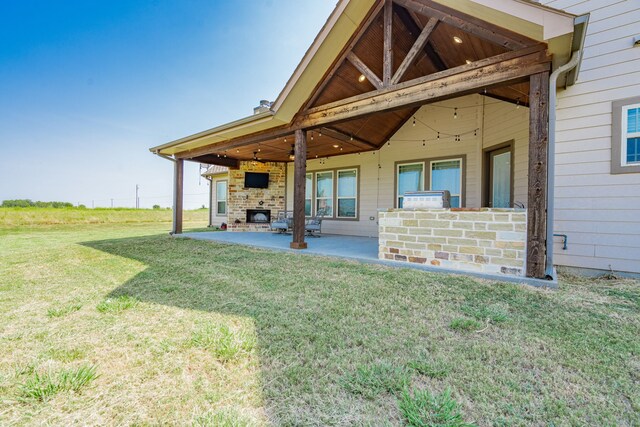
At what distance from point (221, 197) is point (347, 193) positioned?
675 centimetres

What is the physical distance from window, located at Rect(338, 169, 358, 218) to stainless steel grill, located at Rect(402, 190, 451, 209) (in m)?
4.46

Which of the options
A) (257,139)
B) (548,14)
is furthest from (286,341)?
(257,139)

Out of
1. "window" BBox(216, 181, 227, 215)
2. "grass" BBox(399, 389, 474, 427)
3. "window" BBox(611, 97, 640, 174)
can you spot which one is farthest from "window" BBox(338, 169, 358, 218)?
"grass" BBox(399, 389, 474, 427)

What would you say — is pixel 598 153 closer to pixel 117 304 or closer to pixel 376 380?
pixel 376 380

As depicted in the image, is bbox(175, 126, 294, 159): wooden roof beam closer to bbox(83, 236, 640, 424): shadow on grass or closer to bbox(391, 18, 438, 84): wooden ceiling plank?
bbox(391, 18, 438, 84): wooden ceiling plank

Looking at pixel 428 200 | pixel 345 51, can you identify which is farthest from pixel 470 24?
pixel 428 200

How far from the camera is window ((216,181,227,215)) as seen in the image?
12.5 metres

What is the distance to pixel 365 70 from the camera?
14.5 feet

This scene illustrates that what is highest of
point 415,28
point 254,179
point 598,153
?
point 415,28

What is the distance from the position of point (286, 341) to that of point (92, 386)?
110 cm

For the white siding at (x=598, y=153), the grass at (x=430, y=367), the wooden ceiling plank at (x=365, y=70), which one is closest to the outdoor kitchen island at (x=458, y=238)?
the white siding at (x=598, y=153)

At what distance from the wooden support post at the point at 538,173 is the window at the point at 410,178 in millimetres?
4160

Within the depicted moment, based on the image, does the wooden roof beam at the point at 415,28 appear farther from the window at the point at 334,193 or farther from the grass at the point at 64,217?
the grass at the point at 64,217

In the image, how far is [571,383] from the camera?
147cm
